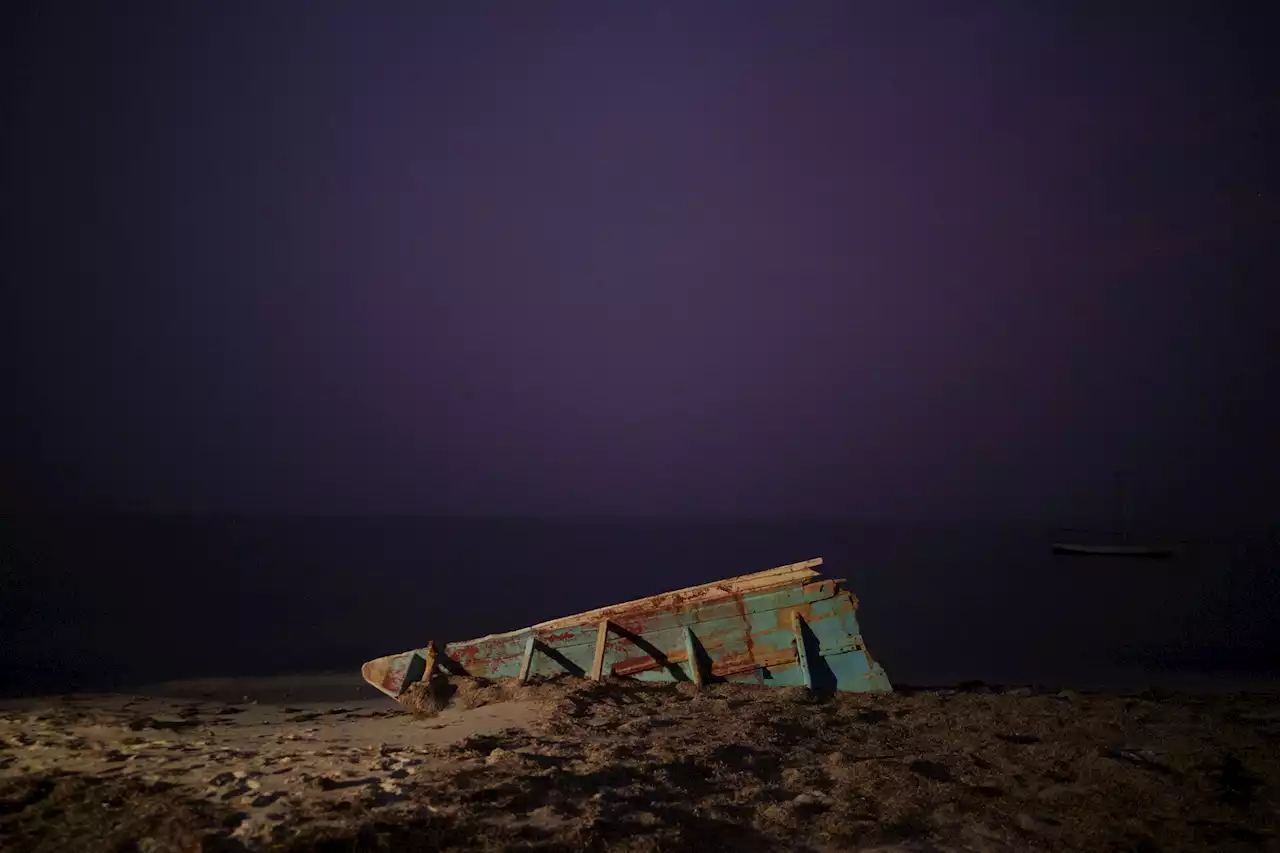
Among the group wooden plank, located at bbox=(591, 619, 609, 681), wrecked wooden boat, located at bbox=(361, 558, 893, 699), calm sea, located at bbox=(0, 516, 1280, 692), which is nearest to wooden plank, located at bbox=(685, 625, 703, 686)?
wrecked wooden boat, located at bbox=(361, 558, 893, 699)

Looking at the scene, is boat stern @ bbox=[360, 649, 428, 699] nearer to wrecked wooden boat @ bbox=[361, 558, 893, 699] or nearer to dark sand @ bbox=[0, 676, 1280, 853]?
wrecked wooden boat @ bbox=[361, 558, 893, 699]

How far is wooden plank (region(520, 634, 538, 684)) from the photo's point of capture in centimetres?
1059

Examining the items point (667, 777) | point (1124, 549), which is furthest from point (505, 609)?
point (1124, 549)

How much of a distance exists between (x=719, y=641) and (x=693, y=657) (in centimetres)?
43

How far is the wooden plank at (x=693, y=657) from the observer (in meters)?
10.0

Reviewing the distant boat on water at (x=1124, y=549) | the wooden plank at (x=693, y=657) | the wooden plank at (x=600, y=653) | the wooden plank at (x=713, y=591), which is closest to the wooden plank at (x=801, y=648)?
the wooden plank at (x=713, y=591)

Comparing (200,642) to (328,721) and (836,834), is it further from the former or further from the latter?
(836,834)

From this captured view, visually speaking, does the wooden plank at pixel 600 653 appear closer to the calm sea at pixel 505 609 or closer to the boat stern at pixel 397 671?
the boat stern at pixel 397 671

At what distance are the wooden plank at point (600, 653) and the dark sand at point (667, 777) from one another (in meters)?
0.22

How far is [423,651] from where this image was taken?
38.1 ft

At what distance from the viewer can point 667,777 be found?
637cm

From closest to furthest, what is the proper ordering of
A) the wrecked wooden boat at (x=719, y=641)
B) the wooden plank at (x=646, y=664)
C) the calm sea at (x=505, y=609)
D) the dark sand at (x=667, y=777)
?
1. the dark sand at (x=667, y=777)
2. the wrecked wooden boat at (x=719, y=641)
3. the wooden plank at (x=646, y=664)
4. the calm sea at (x=505, y=609)

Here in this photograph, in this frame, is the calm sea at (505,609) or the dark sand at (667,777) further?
the calm sea at (505,609)

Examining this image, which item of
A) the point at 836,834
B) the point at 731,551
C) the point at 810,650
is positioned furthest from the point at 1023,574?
the point at 836,834
